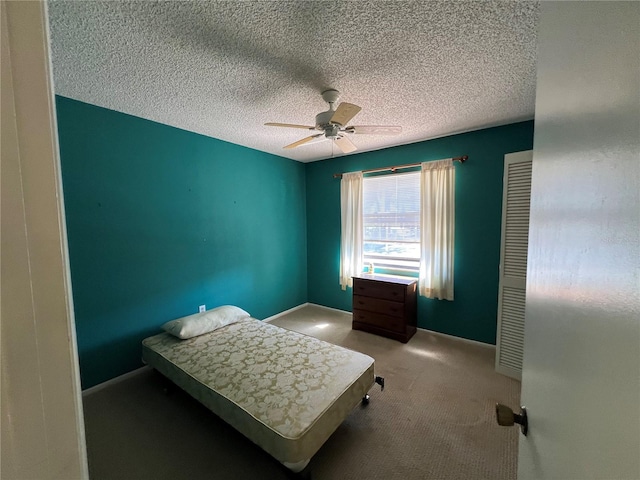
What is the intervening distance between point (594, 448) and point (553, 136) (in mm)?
641

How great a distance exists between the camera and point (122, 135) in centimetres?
233

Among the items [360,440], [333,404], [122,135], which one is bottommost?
[360,440]

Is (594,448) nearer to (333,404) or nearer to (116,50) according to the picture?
(333,404)

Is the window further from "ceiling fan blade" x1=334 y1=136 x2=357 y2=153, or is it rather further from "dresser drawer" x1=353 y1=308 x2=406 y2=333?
"ceiling fan blade" x1=334 y1=136 x2=357 y2=153

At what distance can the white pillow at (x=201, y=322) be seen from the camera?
2.31 m

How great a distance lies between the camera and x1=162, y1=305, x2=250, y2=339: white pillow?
231 centimetres

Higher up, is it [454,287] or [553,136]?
[553,136]

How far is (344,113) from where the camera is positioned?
1744mm

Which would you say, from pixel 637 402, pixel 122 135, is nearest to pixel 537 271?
pixel 637 402

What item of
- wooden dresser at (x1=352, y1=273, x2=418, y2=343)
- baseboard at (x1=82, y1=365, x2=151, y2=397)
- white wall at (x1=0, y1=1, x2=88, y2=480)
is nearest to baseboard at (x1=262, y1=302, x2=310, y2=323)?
wooden dresser at (x1=352, y1=273, x2=418, y2=343)

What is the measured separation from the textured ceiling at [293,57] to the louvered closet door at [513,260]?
61 cm

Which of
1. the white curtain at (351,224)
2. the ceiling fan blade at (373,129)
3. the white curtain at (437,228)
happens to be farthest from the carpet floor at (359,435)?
the ceiling fan blade at (373,129)

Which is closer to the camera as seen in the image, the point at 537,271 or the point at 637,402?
the point at 637,402

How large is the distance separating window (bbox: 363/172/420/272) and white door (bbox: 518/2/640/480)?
2.74 metres
